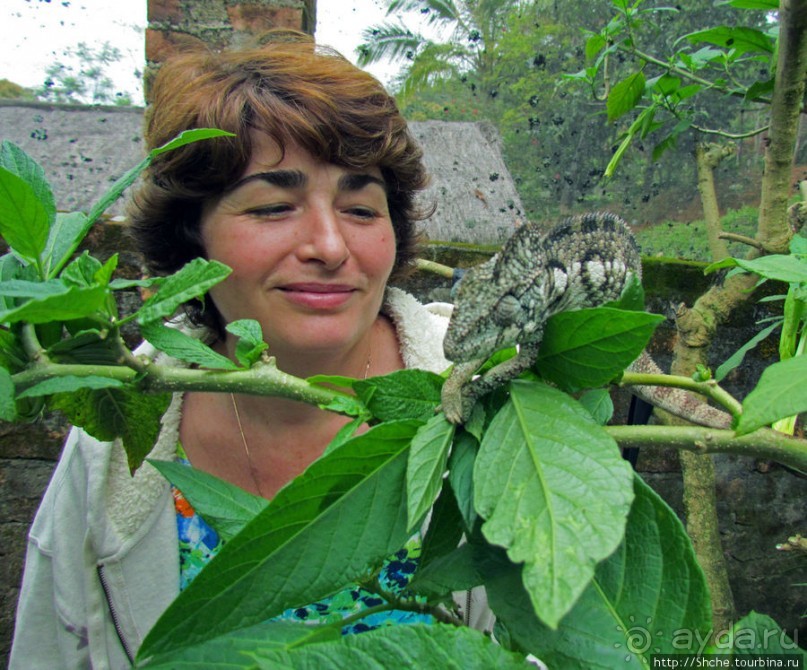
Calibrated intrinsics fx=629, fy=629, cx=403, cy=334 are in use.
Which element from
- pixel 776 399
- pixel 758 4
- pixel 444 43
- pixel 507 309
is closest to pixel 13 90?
pixel 444 43

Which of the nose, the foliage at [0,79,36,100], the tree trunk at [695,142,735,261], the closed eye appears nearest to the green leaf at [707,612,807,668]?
the nose

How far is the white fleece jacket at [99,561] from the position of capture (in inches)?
42.1

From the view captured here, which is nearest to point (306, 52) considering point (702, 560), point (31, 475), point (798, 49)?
point (798, 49)

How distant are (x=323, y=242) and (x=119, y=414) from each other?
0.40 meters

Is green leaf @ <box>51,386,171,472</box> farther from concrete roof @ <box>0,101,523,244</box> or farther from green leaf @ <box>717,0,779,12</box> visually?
concrete roof @ <box>0,101,523,244</box>

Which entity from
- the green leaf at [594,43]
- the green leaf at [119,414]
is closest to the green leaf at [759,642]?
the green leaf at [119,414]

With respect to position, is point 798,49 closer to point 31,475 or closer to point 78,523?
point 78,523

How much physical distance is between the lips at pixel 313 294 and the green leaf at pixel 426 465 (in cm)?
56

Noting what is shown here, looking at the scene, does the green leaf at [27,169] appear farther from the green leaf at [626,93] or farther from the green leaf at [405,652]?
the green leaf at [626,93]

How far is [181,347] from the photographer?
0.43 meters

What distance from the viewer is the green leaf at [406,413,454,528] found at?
342 millimetres

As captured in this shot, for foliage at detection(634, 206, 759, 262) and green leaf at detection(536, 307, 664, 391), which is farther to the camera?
foliage at detection(634, 206, 759, 262)

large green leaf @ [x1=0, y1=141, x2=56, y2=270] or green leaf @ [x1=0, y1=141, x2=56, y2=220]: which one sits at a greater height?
green leaf @ [x1=0, y1=141, x2=56, y2=220]

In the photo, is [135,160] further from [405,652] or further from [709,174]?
[405,652]
